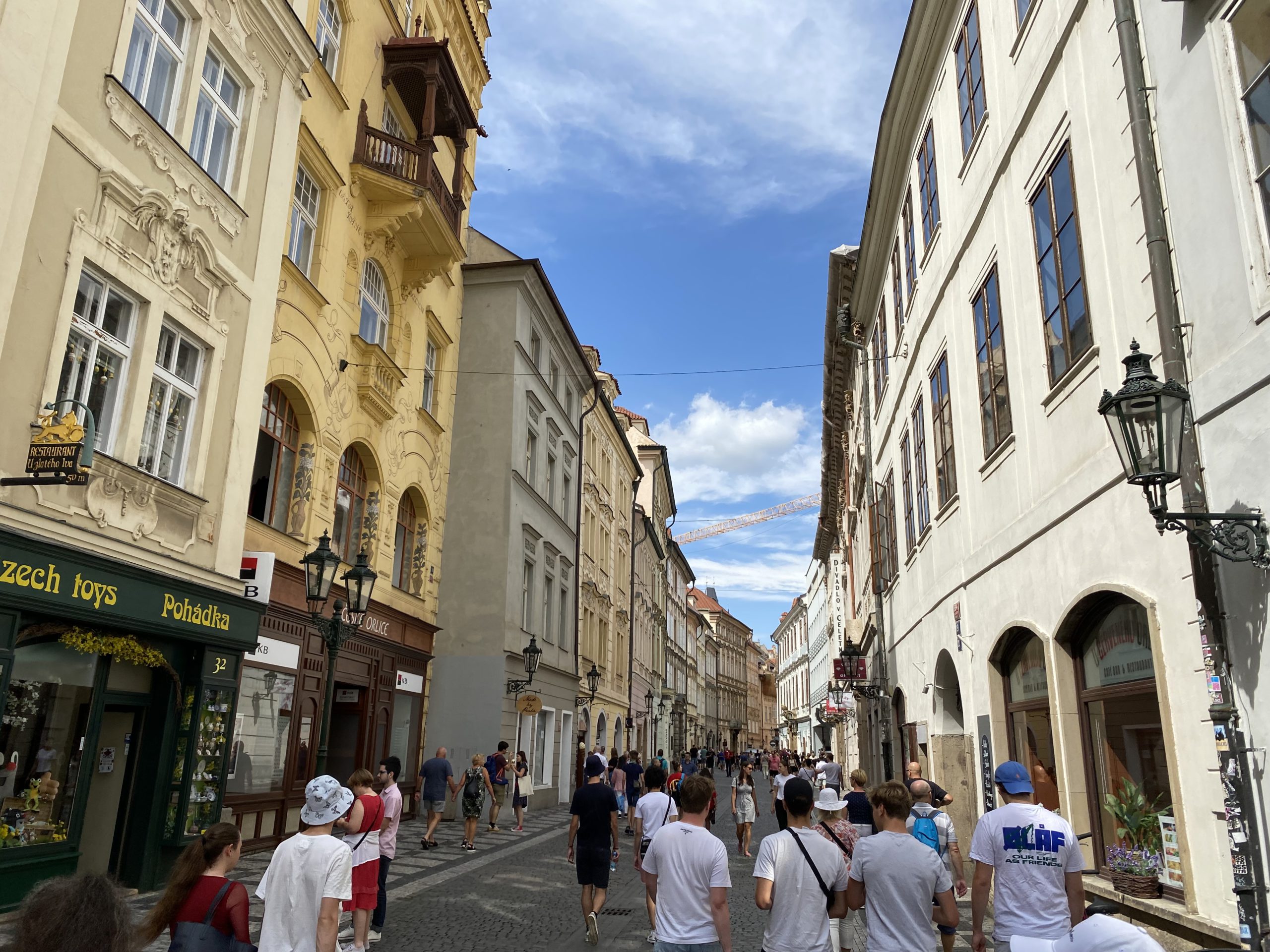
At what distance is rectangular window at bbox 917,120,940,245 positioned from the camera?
1527 centimetres

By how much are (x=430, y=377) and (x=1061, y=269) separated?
16076 millimetres

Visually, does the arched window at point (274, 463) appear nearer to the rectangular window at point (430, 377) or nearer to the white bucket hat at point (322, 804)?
the rectangular window at point (430, 377)

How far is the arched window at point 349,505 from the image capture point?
17516 mm

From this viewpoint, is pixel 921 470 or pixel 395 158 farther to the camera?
pixel 395 158

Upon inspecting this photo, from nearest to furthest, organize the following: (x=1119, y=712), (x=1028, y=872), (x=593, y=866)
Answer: (x=1028, y=872) → (x=1119, y=712) → (x=593, y=866)

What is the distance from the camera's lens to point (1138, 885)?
24.0 feet

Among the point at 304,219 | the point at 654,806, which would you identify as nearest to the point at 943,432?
the point at 654,806

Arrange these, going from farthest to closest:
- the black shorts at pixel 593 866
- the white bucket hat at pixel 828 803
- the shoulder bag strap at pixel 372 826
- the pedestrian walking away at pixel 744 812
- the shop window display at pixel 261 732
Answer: the pedestrian walking away at pixel 744 812, the shop window display at pixel 261 732, the black shorts at pixel 593 866, the shoulder bag strap at pixel 372 826, the white bucket hat at pixel 828 803

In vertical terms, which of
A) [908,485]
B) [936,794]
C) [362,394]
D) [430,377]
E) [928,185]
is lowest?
[936,794]

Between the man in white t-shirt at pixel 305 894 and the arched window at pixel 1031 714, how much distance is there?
290 inches

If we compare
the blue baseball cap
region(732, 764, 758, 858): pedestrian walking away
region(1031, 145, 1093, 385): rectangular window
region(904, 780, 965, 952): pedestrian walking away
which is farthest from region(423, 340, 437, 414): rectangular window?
the blue baseball cap

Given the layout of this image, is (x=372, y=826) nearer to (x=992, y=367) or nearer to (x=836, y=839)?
(x=836, y=839)

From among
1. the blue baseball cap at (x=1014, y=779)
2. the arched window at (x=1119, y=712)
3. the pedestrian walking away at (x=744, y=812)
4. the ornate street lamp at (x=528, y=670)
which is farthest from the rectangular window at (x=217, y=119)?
the pedestrian walking away at (x=744, y=812)

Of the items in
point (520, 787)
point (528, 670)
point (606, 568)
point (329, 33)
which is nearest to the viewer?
point (329, 33)
